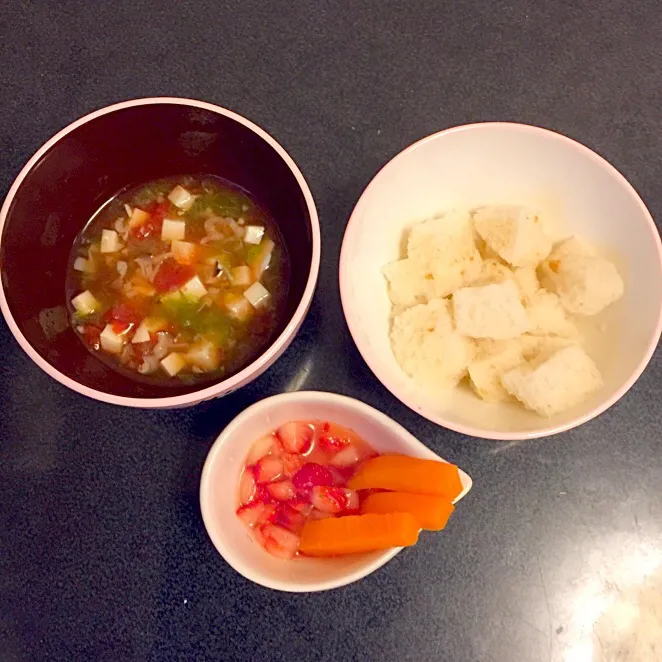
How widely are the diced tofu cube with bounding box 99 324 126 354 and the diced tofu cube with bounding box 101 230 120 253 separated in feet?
0.52

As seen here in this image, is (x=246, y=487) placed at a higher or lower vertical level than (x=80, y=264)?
lower

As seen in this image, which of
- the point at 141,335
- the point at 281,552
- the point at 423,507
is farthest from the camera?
the point at 141,335

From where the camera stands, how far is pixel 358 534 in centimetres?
107

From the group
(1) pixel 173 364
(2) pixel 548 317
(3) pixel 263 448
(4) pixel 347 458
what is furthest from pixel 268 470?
(2) pixel 548 317

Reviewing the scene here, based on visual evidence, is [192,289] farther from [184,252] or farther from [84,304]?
[84,304]

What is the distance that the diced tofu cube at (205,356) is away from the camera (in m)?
1.26

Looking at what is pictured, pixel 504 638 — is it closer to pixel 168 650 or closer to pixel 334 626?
pixel 334 626

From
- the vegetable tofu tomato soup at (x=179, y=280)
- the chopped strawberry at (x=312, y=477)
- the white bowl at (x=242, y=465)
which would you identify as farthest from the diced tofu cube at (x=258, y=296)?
the chopped strawberry at (x=312, y=477)

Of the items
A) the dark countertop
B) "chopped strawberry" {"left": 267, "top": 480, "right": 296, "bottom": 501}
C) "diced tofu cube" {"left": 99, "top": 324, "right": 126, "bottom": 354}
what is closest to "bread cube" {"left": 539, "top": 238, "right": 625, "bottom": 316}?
the dark countertop

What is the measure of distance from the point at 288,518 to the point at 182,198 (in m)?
0.65

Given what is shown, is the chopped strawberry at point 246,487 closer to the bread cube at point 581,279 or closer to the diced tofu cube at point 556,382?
the diced tofu cube at point 556,382

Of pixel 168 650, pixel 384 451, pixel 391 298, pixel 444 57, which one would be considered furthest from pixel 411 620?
pixel 444 57

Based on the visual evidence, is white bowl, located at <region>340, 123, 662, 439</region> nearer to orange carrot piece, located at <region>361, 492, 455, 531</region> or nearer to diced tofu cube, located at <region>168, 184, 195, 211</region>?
orange carrot piece, located at <region>361, 492, 455, 531</region>

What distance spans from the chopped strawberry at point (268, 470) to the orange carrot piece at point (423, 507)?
0.69 ft
